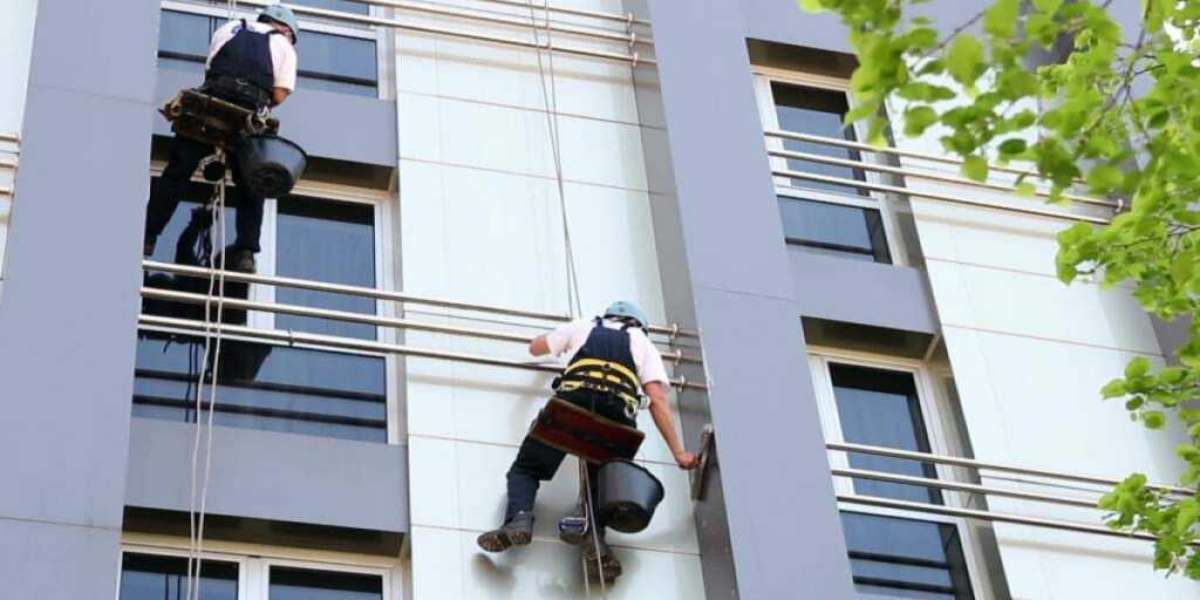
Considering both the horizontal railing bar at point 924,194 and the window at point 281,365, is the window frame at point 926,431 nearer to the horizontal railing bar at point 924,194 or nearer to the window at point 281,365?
the horizontal railing bar at point 924,194

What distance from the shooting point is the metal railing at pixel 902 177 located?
16.6 m

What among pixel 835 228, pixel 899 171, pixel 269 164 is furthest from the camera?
pixel 835 228

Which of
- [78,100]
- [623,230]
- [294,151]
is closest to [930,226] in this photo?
[623,230]

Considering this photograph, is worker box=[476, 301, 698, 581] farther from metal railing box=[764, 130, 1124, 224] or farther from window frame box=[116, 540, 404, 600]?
metal railing box=[764, 130, 1124, 224]

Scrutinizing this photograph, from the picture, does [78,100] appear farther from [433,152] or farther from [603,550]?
[603,550]

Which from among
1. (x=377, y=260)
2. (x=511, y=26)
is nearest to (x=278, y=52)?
(x=377, y=260)

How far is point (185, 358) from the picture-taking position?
1406 cm

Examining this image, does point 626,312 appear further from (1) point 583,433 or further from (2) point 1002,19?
(2) point 1002,19

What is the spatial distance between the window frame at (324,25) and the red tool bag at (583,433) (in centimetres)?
373

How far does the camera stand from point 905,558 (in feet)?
48.7

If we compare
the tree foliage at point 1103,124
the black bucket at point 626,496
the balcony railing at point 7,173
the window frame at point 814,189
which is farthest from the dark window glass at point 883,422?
the balcony railing at point 7,173

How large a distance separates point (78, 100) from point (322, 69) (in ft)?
8.52

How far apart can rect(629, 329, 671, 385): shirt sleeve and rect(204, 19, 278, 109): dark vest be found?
2.86 m

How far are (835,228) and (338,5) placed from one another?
3.89 m
